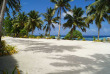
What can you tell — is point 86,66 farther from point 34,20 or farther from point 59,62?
point 34,20

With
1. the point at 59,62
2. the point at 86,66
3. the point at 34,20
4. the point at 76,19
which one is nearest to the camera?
the point at 86,66

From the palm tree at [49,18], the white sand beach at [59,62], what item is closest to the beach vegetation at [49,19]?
the palm tree at [49,18]

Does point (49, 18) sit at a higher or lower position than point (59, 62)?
higher

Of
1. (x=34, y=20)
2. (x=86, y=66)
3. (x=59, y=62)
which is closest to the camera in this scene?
(x=86, y=66)

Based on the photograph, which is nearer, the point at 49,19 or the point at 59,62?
the point at 59,62

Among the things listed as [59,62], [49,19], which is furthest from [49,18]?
[59,62]

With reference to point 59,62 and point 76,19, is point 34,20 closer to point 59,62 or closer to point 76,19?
point 76,19

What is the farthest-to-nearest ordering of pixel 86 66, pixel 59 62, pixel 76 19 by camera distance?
pixel 76 19
pixel 59 62
pixel 86 66

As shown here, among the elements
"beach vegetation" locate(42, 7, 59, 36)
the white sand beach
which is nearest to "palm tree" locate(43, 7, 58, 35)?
"beach vegetation" locate(42, 7, 59, 36)

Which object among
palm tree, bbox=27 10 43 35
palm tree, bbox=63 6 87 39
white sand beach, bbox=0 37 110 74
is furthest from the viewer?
palm tree, bbox=27 10 43 35

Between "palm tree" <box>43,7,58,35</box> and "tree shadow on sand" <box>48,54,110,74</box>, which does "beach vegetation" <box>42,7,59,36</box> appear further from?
"tree shadow on sand" <box>48,54,110,74</box>

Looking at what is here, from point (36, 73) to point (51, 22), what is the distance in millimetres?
21242

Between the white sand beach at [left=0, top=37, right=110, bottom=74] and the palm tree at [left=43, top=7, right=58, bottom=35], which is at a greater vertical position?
the palm tree at [left=43, top=7, right=58, bottom=35]

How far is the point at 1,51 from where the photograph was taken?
14.2 feet
